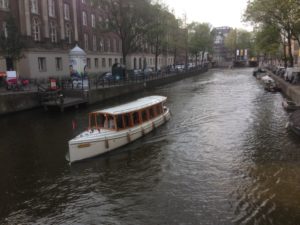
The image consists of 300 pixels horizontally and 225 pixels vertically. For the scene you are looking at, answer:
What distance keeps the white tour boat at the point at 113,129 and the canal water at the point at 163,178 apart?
18.7 inches

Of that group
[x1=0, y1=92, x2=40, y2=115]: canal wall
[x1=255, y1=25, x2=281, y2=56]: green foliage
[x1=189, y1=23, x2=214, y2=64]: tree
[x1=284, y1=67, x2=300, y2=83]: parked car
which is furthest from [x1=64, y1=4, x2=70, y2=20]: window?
[x1=189, y1=23, x2=214, y2=64]: tree

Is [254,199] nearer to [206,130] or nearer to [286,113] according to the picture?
[206,130]

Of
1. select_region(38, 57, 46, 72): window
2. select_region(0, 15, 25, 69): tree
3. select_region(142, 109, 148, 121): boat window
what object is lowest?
select_region(142, 109, 148, 121): boat window

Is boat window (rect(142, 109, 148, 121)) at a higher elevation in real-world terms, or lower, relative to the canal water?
higher

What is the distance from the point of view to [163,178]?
1366 cm

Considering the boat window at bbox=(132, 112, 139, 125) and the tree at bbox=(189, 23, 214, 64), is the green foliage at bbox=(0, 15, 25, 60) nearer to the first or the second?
the boat window at bbox=(132, 112, 139, 125)

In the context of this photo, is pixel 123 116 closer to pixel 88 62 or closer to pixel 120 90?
pixel 120 90

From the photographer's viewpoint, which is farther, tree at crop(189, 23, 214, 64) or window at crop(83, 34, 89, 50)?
tree at crop(189, 23, 214, 64)

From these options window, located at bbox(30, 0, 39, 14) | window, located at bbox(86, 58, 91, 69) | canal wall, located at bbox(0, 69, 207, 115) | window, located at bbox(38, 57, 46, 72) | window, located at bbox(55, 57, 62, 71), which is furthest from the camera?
window, located at bbox(86, 58, 91, 69)

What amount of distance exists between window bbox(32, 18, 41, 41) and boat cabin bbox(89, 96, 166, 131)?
1087 inches

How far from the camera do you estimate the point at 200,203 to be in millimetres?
11430

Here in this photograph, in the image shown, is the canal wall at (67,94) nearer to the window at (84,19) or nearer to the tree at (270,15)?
the tree at (270,15)

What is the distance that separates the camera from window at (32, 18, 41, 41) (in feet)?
145

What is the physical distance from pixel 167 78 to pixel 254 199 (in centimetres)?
4873
